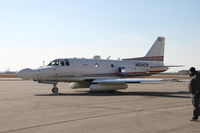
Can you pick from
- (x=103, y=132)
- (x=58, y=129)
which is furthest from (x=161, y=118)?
(x=58, y=129)

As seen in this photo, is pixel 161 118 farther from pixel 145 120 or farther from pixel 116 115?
pixel 116 115

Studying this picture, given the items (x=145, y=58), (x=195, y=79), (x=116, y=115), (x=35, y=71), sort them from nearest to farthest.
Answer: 1. (x=195, y=79)
2. (x=116, y=115)
3. (x=35, y=71)
4. (x=145, y=58)

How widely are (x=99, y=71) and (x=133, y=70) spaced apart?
12.1ft

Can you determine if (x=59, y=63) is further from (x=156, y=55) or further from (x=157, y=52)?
(x=157, y=52)

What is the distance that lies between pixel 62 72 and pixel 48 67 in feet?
3.94

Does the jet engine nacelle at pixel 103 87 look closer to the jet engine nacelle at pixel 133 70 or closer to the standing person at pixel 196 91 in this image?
the jet engine nacelle at pixel 133 70

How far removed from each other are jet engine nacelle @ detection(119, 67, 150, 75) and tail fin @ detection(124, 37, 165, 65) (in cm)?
163

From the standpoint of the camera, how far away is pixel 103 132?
800cm

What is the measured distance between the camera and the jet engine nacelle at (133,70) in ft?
90.4

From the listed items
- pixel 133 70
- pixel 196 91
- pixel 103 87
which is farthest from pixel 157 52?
pixel 196 91

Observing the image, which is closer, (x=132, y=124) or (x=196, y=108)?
(x=132, y=124)

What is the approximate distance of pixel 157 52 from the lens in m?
31.0

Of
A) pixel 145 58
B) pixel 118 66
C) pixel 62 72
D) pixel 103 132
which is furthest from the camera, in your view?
pixel 145 58

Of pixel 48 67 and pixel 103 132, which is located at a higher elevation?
pixel 48 67
